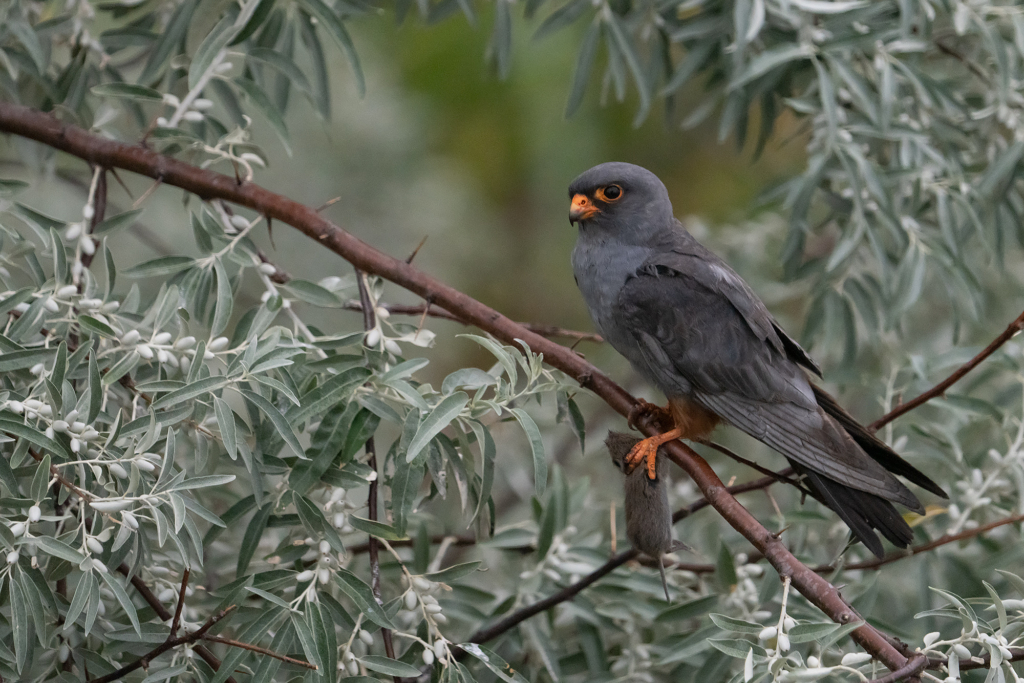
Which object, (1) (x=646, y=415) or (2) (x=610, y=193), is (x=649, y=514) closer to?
(1) (x=646, y=415)

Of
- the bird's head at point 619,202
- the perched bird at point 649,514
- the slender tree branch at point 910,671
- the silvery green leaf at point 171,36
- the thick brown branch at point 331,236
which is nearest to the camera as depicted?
the slender tree branch at point 910,671

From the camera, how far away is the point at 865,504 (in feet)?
6.66

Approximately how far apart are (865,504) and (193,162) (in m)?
2.01

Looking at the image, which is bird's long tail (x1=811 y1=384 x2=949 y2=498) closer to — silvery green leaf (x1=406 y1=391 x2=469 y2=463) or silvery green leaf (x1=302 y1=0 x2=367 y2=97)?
silvery green leaf (x1=406 y1=391 x2=469 y2=463)

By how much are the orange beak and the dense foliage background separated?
0.37m

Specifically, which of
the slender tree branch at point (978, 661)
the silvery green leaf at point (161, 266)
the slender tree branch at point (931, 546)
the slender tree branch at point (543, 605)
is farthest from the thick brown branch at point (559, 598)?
the silvery green leaf at point (161, 266)

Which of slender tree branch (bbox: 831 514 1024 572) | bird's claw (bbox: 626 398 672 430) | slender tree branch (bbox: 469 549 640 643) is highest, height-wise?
bird's claw (bbox: 626 398 672 430)

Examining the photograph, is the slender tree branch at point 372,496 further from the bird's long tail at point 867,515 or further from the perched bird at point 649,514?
the bird's long tail at point 867,515

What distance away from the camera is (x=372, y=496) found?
6.29ft

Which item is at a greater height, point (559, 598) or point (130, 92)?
point (130, 92)

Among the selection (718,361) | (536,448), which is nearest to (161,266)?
(536,448)

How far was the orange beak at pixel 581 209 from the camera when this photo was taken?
8.41ft

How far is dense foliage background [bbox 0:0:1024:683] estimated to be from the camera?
1672mm

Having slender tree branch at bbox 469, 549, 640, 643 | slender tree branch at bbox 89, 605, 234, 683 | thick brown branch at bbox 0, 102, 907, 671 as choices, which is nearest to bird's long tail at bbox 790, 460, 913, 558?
thick brown branch at bbox 0, 102, 907, 671
